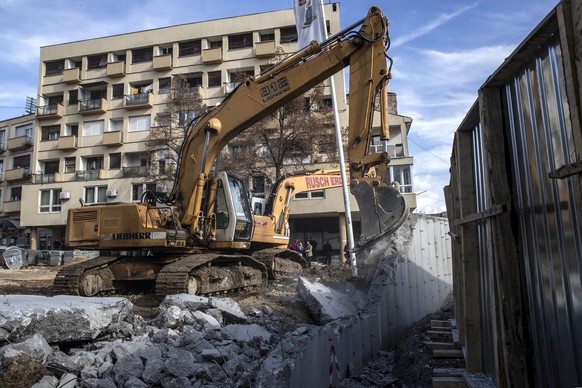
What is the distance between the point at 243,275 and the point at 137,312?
298 centimetres

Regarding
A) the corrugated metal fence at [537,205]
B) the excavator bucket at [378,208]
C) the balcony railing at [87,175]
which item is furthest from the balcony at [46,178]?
the corrugated metal fence at [537,205]

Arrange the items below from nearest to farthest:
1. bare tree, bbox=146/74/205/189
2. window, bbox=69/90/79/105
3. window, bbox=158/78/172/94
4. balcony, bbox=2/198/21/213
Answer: bare tree, bbox=146/74/205/189, window, bbox=158/78/172/94, window, bbox=69/90/79/105, balcony, bbox=2/198/21/213

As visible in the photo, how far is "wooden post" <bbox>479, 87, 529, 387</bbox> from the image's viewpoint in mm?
3041

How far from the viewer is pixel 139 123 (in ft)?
121

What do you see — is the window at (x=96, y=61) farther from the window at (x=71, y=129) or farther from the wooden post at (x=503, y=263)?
the wooden post at (x=503, y=263)

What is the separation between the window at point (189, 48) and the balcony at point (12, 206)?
19.9m

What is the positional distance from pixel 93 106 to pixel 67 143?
369cm

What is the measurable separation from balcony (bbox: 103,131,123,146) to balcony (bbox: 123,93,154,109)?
2.29 m

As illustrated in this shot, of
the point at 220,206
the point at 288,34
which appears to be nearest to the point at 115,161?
the point at 288,34

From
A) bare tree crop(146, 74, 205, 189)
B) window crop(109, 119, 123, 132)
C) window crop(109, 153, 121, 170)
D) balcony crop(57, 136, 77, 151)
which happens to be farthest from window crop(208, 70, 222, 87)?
balcony crop(57, 136, 77, 151)

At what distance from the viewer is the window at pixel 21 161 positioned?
4156 centimetres

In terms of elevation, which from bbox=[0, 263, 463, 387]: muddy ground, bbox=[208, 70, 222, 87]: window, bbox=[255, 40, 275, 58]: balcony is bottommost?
bbox=[0, 263, 463, 387]: muddy ground

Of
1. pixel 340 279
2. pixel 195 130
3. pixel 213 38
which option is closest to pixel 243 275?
pixel 340 279

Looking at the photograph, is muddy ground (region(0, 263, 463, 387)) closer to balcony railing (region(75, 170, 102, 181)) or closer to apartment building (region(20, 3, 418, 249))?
apartment building (region(20, 3, 418, 249))
